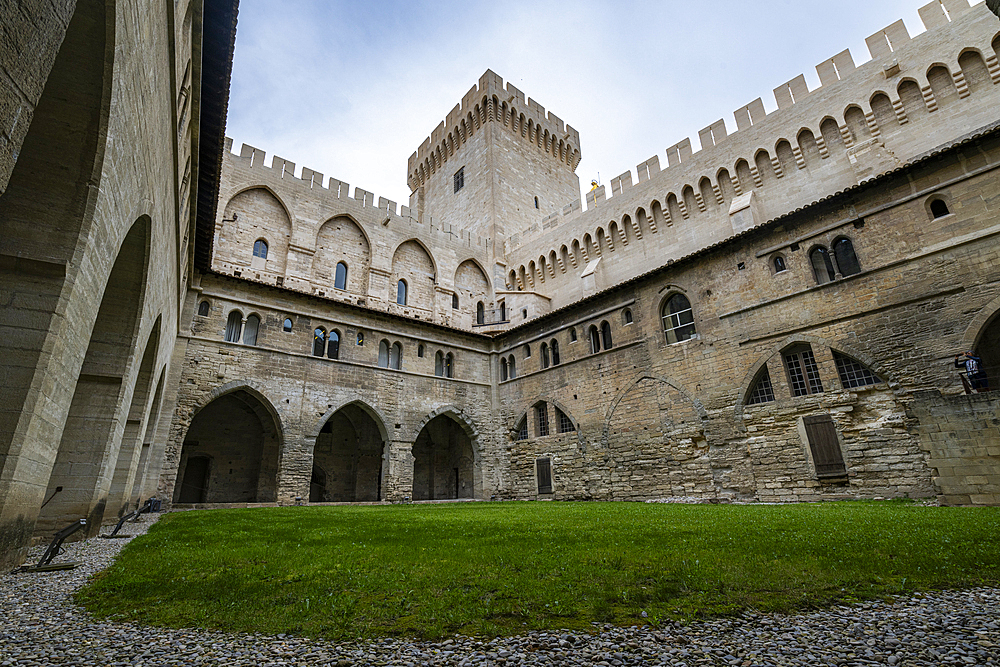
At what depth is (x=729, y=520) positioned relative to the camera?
7926mm

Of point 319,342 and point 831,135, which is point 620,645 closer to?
point 319,342

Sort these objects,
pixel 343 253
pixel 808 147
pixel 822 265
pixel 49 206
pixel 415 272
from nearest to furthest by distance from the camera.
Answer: pixel 49 206, pixel 822 265, pixel 808 147, pixel 343 253, pixel 415 272

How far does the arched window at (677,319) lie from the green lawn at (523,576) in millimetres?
10727

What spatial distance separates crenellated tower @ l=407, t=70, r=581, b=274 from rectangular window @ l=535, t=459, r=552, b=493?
47.8 ft

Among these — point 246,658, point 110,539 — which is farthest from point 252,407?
point 246,658

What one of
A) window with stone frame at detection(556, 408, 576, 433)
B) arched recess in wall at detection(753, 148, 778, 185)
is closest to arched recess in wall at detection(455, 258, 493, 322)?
window with stone frame at detection(556, 408, 576, 433)

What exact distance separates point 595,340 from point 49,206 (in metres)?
17.5

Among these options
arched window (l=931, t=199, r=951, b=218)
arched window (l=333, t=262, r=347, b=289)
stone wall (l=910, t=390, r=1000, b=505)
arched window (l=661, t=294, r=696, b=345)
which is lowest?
stone wall (l=910, t=390, r=1000, b=505)

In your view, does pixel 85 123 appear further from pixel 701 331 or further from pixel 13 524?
pixel 701 331

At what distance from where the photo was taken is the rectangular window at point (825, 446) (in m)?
12.7

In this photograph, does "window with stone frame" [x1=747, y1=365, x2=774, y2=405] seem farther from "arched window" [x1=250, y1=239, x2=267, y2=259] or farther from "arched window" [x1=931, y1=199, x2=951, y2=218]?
"arched window" [x1=250, y1=239, x2=267, y2=259]

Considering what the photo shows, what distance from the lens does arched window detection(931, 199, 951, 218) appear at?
12.5m

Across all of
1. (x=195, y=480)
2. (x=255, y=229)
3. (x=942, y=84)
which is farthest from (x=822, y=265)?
(x=195, y=480)

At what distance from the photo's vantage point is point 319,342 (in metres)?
19.3
